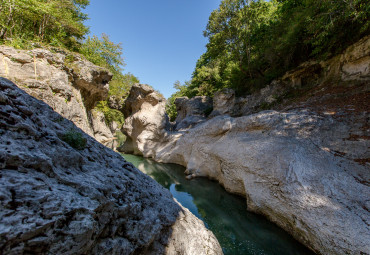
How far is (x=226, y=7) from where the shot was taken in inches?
533

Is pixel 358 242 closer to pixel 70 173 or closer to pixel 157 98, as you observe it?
pixel 70 173

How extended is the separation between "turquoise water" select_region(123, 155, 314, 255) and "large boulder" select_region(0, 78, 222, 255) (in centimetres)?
147

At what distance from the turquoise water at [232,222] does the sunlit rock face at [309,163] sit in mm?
291

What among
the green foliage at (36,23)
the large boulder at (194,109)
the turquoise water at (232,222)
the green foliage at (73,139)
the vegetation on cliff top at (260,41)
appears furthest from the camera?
the large boulder at (194,109)

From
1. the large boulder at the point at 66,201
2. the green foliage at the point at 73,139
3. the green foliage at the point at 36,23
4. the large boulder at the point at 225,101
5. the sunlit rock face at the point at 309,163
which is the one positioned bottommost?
the large boulder at the point at 66,201

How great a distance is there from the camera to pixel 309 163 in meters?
4.12

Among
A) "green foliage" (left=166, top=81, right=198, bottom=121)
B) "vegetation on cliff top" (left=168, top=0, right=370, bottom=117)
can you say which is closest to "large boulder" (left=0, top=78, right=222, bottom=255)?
"vegetation on cliff top" (left=168, top=0, right=370, bottom=117)

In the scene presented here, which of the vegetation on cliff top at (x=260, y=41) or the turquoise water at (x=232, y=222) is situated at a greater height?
the vegetation on cliff top at (x=260, y=41)

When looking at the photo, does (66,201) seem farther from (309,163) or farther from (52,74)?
(52,74)

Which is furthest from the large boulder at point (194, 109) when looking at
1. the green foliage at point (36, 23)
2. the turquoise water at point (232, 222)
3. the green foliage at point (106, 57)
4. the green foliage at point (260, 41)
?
the green foliage at point (36, 23)

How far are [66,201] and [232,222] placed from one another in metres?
4.77

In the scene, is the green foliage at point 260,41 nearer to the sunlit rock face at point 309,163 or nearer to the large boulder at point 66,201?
the sunlit rock face at point 309,163

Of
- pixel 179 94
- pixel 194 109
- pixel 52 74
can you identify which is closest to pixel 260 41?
pixel 194 109

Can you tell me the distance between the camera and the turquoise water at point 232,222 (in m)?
3.54
